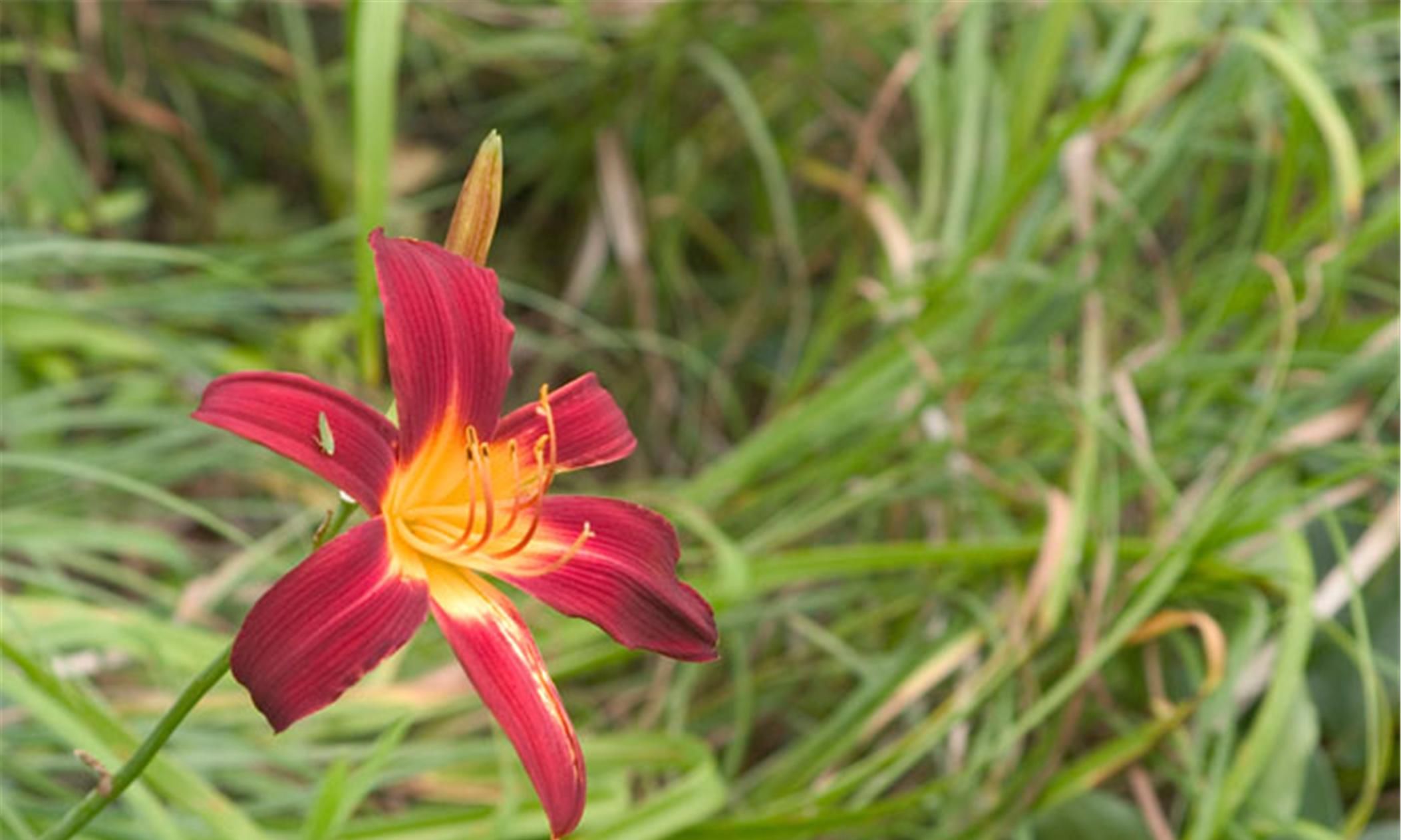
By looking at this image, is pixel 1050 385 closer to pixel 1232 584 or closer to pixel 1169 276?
pixel 1232 584

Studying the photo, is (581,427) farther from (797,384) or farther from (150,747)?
(797,384)

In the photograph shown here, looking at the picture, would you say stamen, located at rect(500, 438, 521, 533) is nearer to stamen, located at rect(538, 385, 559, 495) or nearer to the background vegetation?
stamen, located at rect(538, 385, 559, 495)

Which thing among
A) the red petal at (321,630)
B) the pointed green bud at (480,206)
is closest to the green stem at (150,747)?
the red petal at (321,630)

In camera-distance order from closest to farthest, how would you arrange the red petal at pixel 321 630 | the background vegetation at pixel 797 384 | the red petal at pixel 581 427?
the red petal at pixel 321 630 < the red petal at pixel 581 427 < the background vegetation at pixel 797 384

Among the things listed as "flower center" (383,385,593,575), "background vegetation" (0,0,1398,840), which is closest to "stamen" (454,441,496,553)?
"flower center" (383,385,593,575)

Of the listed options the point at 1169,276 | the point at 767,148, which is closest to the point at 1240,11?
the point at 1169,276

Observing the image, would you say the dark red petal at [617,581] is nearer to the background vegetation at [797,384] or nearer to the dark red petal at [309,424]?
the dark red petal at [309,424]

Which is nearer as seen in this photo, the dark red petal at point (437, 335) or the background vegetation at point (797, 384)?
the dark red petal at point (437, 335)
